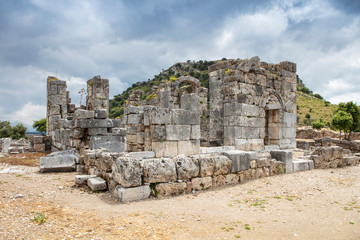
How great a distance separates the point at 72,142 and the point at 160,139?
4911 mm

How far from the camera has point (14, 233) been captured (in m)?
3.33

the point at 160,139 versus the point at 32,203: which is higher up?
the point at 160,139

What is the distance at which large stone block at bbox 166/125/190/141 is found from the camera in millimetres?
7375

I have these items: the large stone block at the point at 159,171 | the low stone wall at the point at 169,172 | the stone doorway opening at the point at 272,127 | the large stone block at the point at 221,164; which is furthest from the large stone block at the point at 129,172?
the stone doorway opening at the point at 272,127

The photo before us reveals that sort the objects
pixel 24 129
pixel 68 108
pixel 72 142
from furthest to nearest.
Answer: pixel 24 129 → pixel 68 108 → pixel 72 142

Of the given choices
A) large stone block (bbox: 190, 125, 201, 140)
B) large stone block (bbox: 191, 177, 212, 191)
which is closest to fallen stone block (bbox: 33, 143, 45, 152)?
large stone block (bbox: 190, 125, 201, 140)

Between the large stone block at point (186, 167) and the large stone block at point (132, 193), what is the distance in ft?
2.74

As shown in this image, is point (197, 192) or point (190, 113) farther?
point (190, 113)

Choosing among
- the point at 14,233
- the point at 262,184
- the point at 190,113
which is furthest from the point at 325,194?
the point at 14,233

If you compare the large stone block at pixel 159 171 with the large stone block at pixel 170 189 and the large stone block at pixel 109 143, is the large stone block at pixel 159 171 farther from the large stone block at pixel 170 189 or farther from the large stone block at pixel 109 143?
the large stone block at pixel 109 143

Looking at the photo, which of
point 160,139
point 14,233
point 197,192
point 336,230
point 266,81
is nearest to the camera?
point 14,233

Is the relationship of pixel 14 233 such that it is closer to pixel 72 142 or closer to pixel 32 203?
pixel 32 203

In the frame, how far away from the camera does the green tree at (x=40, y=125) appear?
36906 millimetres

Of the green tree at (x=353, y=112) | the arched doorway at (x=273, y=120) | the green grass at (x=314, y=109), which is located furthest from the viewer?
the green grass at (x=314, y=109)
